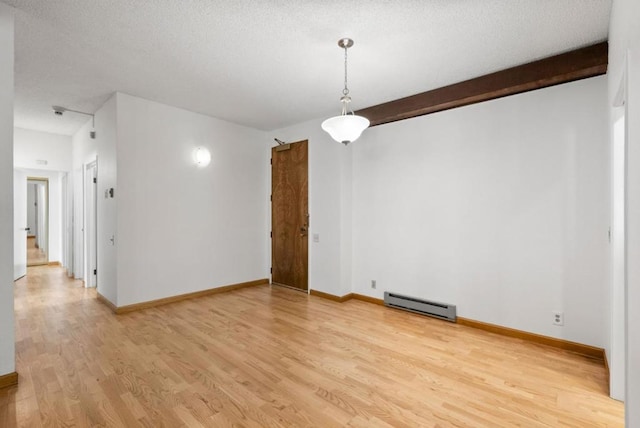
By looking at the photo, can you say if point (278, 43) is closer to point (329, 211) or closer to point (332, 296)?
point (329, 211)

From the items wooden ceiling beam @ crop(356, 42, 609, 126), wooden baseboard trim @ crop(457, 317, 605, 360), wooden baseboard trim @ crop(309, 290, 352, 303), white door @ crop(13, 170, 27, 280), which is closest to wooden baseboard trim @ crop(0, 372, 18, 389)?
wooden baseboard trim @ crop(309, 290, 352, 303)

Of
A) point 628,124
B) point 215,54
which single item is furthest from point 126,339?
point 628,124

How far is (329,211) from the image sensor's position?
15.6 ft

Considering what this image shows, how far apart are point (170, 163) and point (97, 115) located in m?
1.50

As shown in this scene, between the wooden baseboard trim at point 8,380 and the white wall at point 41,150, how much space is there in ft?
17.2

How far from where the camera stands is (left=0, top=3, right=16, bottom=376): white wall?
227cm

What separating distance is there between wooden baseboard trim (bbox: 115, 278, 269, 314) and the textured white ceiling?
288 centimetres

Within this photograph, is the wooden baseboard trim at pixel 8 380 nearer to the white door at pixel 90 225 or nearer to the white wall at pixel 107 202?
the white wall at pixel 107 202

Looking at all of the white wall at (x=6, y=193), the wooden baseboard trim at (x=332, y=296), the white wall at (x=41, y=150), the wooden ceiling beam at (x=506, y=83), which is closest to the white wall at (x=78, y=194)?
the white wall at (x=41, y=150)

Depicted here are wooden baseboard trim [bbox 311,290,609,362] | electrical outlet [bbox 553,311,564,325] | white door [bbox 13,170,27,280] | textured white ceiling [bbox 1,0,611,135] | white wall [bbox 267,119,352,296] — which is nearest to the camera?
textured white ceiling [bbox 1,0,611,135]

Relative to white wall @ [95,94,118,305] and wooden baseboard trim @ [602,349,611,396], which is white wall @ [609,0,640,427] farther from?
white wall @ [95,94,118,305]

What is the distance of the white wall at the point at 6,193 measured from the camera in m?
2.27

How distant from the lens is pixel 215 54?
2848mm

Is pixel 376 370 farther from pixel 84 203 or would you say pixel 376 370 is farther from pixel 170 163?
pixel 84 203
